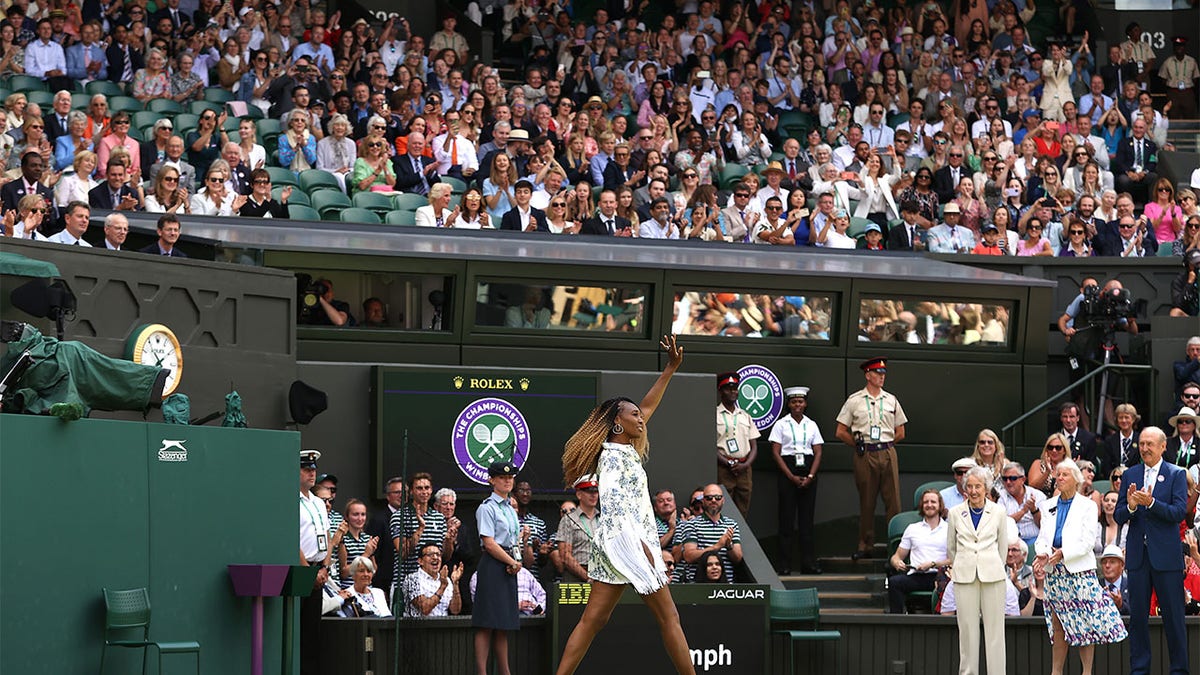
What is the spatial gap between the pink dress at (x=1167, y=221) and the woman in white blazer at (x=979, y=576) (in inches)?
404

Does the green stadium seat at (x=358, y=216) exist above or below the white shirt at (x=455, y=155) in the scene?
below

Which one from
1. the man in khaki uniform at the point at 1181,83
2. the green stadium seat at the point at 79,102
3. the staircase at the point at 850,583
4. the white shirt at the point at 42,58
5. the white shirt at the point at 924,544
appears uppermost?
the man in khaki uniform at the point at 1181,83

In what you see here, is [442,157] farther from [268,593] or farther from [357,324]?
[268,593]

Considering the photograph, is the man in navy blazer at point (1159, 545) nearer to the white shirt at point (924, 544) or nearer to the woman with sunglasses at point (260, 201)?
the white shirt at point (924, 544)

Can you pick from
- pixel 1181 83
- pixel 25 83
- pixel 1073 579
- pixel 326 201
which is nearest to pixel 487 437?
pixel 326 201

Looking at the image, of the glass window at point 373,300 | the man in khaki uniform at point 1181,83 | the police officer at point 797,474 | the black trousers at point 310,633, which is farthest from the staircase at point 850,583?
the man in khaki uniform at point 1181,83

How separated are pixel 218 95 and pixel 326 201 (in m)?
2.53

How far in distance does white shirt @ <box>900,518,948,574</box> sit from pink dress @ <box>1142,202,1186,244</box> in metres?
8.22

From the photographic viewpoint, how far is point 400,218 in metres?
21.0

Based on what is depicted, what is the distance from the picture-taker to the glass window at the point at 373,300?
1877 cm

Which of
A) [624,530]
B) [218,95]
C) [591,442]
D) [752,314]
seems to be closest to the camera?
[624,530]

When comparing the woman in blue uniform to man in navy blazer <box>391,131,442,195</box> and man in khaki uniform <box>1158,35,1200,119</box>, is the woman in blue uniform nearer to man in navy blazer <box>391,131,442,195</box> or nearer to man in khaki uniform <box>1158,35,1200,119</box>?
man in navy blazer <box>391,131,442,195</box>

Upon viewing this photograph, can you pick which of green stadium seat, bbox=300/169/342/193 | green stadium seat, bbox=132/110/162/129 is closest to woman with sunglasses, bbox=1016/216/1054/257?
green stadium seat, bbox=300/169/342/193

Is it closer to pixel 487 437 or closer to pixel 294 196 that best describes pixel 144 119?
pixel 294 196
